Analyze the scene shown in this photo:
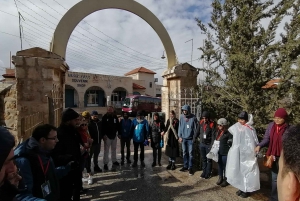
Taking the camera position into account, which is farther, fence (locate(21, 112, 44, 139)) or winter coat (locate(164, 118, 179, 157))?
winter coat (locate(164, 118, 179, 157))

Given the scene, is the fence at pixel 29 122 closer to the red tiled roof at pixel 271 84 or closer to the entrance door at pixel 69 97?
the red tiled roof at pixel 271 84

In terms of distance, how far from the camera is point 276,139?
3.39 metres

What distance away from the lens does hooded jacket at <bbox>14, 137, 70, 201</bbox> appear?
1.73 m

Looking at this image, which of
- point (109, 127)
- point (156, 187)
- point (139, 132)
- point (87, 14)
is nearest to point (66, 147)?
point (156, 187)

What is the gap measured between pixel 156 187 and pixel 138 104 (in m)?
20.2

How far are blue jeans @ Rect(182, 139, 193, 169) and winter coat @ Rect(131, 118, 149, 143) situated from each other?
109cm

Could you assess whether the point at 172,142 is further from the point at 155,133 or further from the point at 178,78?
the point at 178,78

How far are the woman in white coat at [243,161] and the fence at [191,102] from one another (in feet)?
5.42

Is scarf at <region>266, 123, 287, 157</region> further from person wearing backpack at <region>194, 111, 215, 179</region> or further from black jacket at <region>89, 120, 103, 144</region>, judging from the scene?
black jacket at <region>89, 120, 103, 144</region>

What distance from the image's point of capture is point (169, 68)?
23.0 feet

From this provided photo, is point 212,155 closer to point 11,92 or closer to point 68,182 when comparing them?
point 68,182

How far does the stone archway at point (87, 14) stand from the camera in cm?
524

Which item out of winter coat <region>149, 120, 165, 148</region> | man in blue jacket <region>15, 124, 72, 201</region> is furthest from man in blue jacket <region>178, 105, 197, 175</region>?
man in blue jacket <region>15, 124, 72, 201</region>

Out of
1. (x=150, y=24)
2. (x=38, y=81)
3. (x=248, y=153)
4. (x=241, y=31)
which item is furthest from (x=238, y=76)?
(x=38, y=81)
